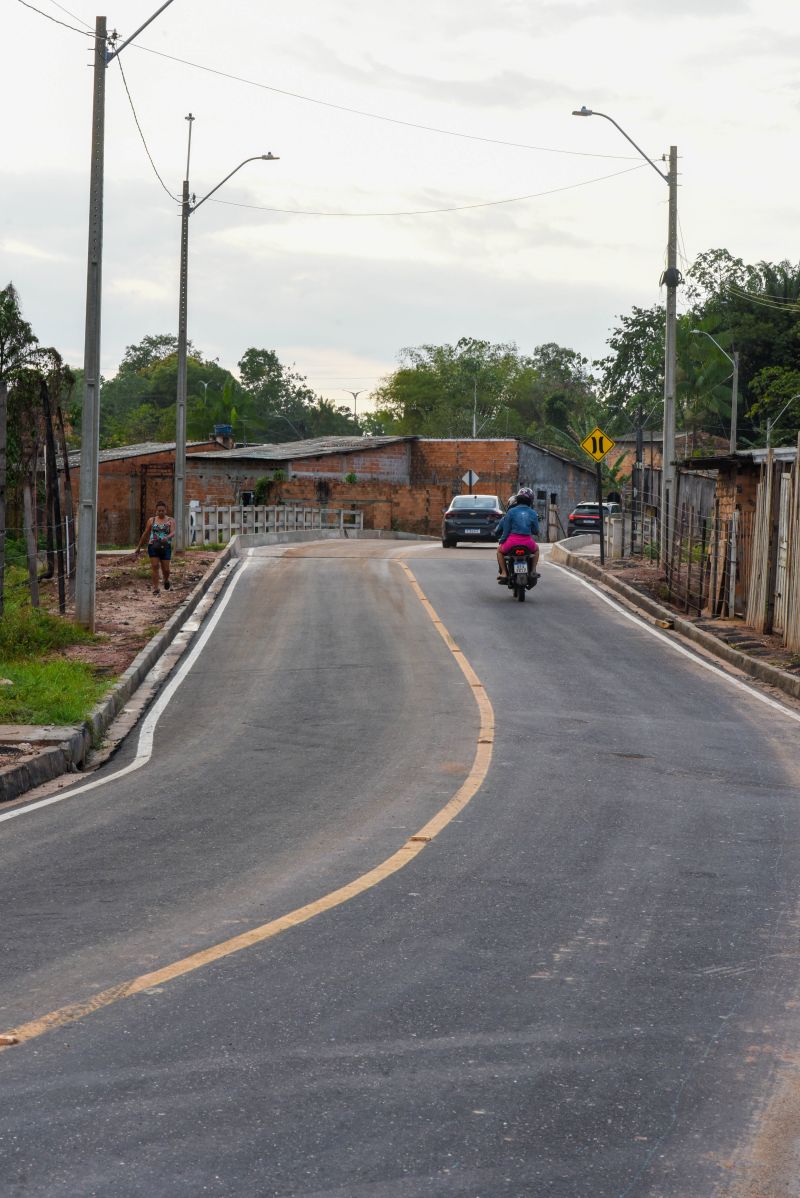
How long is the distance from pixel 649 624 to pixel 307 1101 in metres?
19.2

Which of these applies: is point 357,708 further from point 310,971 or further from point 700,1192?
point 700,1192

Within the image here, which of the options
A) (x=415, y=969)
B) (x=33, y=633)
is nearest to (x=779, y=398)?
(x=33, y=633)

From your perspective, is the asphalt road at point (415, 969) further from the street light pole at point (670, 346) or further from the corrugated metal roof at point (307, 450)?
the corrugated metal roof at point (307, 450)

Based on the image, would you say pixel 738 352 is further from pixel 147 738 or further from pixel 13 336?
pixel 147 738

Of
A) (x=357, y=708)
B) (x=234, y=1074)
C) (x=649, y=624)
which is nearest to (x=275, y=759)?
(x=357, y=708)

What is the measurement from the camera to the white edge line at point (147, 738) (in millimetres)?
10094

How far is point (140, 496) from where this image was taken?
6191cm

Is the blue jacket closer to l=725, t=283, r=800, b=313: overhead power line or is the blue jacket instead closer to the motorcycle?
the motorcycle

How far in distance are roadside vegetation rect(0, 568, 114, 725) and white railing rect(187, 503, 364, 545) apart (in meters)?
19.1

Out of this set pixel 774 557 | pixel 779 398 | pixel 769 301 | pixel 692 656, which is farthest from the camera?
pixel 769 301

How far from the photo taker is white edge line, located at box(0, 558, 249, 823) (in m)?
10.1

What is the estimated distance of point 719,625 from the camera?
22.5m

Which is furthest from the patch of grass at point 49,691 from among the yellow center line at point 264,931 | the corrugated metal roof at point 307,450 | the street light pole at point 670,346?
the corrugated metal roof at point 307,450

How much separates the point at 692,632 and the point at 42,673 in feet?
35.6
